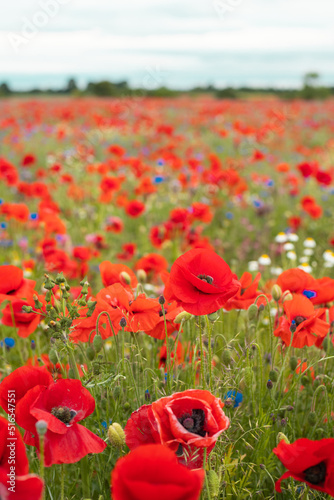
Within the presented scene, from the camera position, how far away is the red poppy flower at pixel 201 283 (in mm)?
1166

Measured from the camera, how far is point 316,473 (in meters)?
1.04

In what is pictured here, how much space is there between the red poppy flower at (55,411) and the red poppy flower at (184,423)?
4.2 inches

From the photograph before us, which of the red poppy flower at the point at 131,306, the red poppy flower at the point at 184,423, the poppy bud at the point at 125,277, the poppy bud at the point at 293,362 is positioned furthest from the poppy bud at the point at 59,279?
the poppy bud at the point at 293,362

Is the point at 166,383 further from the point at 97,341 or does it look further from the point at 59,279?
the point at 59,279

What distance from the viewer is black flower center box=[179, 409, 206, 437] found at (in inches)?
41.9

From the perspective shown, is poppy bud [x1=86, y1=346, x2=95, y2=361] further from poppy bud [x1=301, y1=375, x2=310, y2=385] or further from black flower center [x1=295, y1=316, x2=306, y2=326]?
poppy bud [x1=301, y1=375, x2=310, y2=385]

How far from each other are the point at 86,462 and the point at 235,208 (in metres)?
4.64

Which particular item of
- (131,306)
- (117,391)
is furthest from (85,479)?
(131,306)

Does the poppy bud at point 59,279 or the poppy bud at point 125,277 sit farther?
the poppy bud at point 125,277

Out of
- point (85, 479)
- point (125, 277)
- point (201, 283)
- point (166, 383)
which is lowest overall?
point (85, 479)

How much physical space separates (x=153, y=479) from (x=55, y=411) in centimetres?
43

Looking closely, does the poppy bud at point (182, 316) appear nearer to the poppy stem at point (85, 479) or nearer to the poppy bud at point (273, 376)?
the poppy bud at point (273, 376)

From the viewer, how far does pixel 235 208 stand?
225 inches

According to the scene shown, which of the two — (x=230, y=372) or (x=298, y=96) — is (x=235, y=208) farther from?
(x=298, y=96)
